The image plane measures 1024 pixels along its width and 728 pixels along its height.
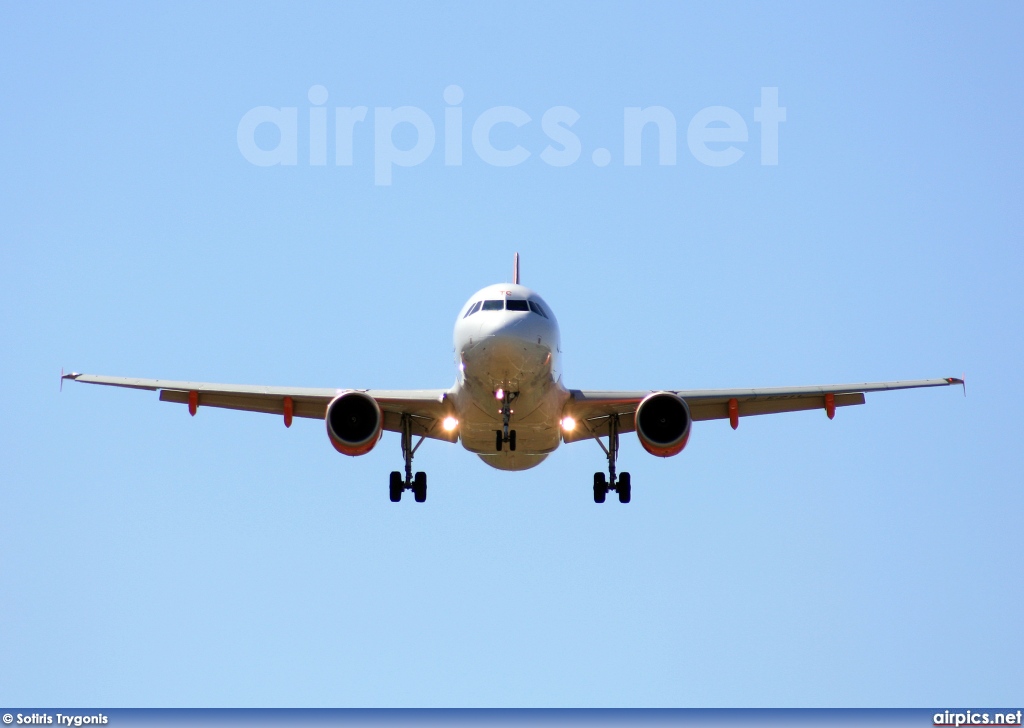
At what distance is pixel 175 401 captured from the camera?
3578cm

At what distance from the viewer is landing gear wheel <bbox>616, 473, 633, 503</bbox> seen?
36.1 m

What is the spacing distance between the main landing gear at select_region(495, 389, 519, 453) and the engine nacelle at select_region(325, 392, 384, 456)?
2.67 metres

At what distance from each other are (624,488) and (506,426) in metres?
5.92

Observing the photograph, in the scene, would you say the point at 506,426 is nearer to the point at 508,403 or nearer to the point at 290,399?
the point at 508,403

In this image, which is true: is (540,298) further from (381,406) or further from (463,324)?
(381,406)

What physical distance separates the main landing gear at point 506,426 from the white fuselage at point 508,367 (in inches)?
3.8

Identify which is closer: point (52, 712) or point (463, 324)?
point (463, 324)

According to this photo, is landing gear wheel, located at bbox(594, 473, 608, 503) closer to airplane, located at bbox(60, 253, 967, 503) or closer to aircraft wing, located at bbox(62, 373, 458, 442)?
airplane, located at bbox(60, 253, 967, 503)

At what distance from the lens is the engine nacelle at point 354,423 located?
32.2 meters

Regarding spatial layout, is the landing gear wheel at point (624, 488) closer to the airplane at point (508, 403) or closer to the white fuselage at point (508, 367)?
the airplane at point (508, 403)

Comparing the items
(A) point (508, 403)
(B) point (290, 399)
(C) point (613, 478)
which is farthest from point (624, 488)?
(B) point (290, 399)

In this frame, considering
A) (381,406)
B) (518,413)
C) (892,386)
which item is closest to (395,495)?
(381,406)

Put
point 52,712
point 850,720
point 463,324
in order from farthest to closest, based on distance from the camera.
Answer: point 850,720 → point 52,712 → point 463,324

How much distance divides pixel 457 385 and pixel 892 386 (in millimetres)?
10479
